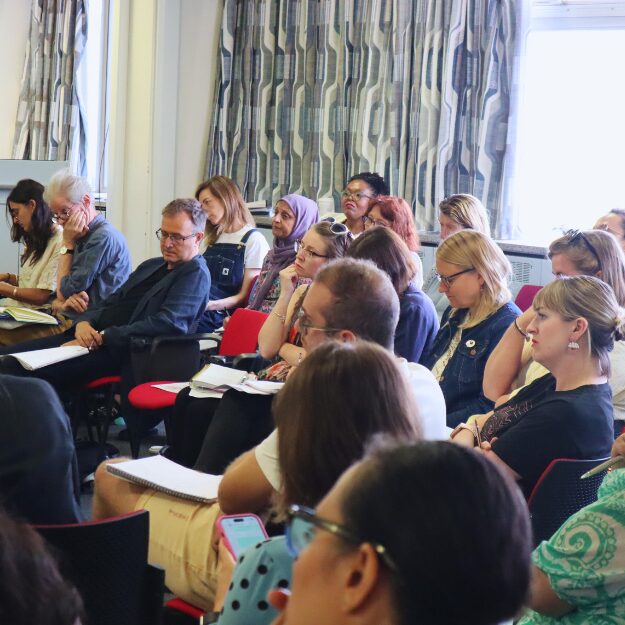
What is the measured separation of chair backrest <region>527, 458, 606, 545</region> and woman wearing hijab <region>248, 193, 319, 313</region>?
2527 millimetres

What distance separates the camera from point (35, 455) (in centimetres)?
176

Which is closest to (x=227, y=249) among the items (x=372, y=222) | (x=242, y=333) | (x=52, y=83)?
(x=372, y=222)

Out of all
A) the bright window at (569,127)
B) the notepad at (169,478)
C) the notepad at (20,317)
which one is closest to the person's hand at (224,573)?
the notepad at (169,478)

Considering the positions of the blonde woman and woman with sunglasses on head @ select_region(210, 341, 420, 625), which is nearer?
woman with sunglasses on head @ select_region(210, 341, 420, 625)

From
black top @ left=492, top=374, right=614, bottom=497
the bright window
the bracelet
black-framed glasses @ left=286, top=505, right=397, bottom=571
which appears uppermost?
the bright window

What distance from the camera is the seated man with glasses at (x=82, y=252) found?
468 centimetres

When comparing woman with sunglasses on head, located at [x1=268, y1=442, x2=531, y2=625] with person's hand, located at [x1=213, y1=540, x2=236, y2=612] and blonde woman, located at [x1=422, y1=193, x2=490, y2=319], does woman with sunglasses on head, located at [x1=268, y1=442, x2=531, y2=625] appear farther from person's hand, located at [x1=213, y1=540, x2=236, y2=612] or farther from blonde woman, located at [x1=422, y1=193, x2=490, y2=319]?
blonde woman, located at [x1=422, y1=193, x2=490, y2=319]

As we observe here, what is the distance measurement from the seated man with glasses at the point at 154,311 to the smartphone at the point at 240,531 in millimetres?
2341

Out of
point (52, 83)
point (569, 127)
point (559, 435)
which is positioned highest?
point (52, 83)

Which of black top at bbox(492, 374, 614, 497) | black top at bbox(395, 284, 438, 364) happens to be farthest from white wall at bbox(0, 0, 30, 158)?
black top at bbox(492, 374, 614, 497)

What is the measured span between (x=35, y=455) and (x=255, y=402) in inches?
43.3

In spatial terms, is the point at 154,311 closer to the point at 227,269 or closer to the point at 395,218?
the point at 227,269

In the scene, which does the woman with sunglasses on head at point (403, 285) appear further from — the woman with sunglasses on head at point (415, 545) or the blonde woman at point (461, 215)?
the woman with sunglasses on head at point (415, 545)

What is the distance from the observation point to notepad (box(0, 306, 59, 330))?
14.9ft
